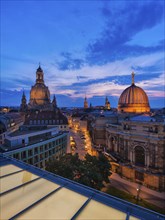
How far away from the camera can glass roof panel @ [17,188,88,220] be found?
29.7ft

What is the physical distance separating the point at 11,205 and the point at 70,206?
11.7 ft

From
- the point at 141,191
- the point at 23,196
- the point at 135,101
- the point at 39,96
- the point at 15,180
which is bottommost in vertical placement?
the point at 141,191

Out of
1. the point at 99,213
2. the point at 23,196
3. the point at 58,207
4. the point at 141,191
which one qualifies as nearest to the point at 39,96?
the point at 141,191

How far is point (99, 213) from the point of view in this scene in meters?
9.31

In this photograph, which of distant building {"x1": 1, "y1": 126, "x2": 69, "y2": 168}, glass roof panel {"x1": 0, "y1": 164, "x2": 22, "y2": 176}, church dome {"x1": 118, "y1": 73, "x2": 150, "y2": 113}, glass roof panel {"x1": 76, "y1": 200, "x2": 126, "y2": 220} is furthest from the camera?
church dome {"x1": 118, "y1": 73, "x2": 150, "y2": 113}

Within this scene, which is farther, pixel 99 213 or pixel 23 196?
pixel 23 196

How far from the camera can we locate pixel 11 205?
32.4ft

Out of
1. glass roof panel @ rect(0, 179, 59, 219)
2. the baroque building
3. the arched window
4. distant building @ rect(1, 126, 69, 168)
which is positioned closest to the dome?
distant building @ rect(1, 126, 69, 168)

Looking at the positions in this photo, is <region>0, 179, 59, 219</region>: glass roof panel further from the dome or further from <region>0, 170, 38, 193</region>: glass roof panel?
the dome

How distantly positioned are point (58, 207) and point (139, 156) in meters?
36.4

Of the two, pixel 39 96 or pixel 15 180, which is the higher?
pixel 39 96

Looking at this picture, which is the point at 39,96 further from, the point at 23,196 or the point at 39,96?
the point at 23,196

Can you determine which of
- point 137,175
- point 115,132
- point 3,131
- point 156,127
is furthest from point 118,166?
point 3,131

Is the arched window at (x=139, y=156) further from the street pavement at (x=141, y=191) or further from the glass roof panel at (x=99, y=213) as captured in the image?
the glass roof panel at (x=99, y=213)
